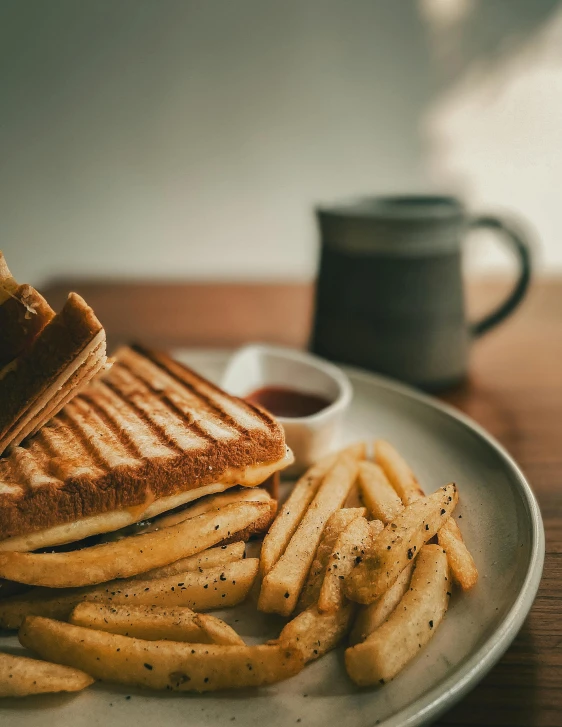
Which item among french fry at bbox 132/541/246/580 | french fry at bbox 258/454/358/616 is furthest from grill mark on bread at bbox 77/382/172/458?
french fry at bbox 258/454/358/616

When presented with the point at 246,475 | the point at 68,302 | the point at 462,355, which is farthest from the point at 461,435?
the point at 68,302

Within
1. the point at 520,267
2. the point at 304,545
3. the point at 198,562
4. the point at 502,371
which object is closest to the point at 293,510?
the point at 304,545

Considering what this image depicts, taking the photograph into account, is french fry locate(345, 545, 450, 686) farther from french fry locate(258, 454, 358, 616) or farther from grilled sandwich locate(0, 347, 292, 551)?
grilled sandwich locate(0, 347, 292, 551)

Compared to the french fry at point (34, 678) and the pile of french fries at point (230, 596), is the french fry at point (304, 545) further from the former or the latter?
the french fry at point (34, 678)

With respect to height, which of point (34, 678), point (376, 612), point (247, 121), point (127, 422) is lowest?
point (34, 678)

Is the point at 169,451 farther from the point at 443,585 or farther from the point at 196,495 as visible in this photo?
the point at 443,585

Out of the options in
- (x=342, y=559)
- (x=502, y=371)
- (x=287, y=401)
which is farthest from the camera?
(x=502, y=371)

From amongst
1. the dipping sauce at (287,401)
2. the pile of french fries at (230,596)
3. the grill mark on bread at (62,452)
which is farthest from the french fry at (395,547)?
the dipping sauce at (287,401)

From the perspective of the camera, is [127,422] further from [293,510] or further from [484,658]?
[484,658]
